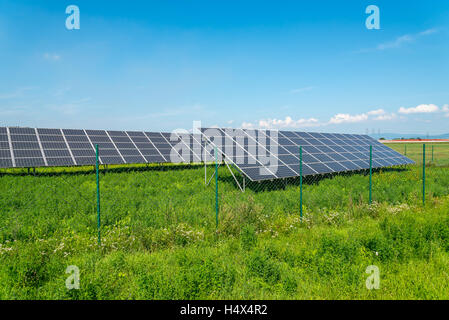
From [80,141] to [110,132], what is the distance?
3.57 meters

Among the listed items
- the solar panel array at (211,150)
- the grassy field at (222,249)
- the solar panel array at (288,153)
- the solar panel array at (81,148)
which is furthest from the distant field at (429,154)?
the solar panel array at (81,148)

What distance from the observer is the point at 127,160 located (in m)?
19.2

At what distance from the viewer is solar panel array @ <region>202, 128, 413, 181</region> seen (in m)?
12.4

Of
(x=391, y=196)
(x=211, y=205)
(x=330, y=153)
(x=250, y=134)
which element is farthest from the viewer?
(x=330, y=153)

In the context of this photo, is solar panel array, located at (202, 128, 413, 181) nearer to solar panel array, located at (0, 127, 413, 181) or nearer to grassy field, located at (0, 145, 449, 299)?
solar panel array, located at (0, 127, 413, 181)

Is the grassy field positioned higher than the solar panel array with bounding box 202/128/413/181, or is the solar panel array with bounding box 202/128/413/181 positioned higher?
the solar panel array with bounding box 202/128/413/181

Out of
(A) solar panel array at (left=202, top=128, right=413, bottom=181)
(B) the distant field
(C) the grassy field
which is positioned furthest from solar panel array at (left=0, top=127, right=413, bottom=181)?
(B) the distant field

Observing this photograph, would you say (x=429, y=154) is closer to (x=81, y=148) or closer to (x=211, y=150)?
(x=211, y=150)

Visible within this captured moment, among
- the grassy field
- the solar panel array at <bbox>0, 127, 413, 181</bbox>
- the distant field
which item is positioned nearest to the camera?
the grassy field

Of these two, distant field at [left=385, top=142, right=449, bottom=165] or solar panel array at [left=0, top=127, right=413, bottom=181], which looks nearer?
solar panel array at [left=0, top=127, right=413, bottom=181]

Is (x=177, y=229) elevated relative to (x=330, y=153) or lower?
lower

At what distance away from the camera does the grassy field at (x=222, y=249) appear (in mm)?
4113
